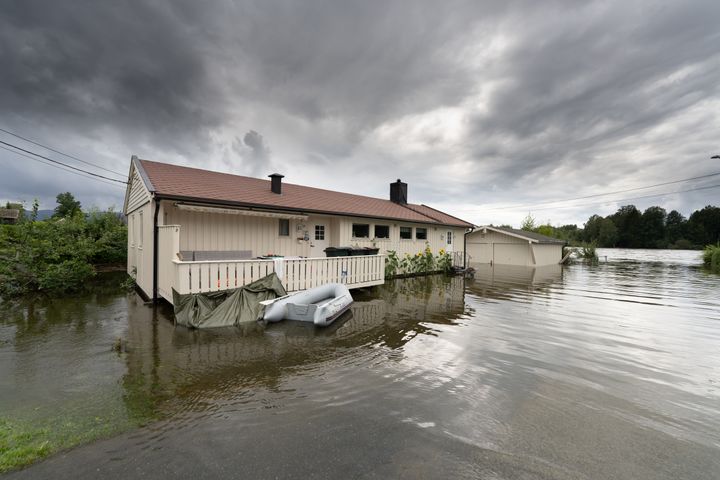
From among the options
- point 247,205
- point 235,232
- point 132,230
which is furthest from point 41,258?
point 247,205

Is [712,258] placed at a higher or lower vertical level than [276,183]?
lower

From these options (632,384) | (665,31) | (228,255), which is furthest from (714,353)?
(228,255)

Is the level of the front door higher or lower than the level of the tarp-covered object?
higher

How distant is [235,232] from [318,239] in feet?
11.2

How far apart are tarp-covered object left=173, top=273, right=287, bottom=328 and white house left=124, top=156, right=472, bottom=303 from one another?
24 cm

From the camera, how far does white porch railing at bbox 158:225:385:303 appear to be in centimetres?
633

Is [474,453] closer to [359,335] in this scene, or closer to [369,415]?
[369,415]

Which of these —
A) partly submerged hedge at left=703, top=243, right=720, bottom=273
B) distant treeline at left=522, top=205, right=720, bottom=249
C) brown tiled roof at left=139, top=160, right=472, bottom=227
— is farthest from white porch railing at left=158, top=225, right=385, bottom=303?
distant treeline at left=522, top=205, right=720, bottom=249

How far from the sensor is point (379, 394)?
11.1ft

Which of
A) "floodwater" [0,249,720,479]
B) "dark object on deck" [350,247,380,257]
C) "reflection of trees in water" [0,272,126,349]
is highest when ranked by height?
"dark object on deck" [350,247,380,257]

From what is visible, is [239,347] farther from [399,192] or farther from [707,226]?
[707,226]

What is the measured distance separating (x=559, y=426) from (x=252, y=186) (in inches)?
452

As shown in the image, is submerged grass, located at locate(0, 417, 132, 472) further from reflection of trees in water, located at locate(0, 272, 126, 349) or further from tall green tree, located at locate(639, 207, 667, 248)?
tall green tree, located at locate(639, 207, 667, 248)

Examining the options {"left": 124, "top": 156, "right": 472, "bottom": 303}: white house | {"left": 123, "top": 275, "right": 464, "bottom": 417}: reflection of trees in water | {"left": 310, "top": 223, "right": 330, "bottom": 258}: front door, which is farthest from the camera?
{"left": 310, "top": 223, "right": 330, "bottom": 258}: front door
